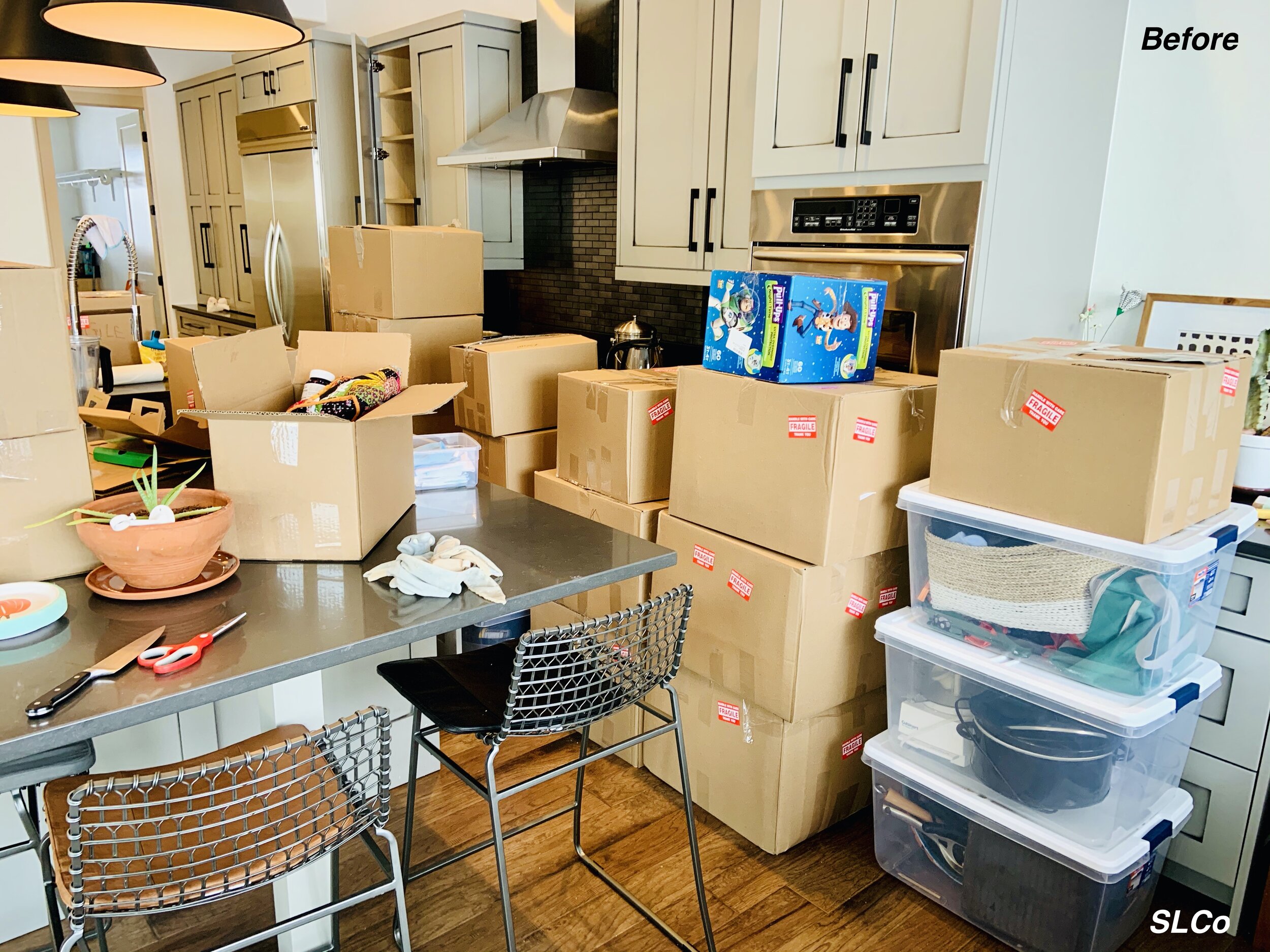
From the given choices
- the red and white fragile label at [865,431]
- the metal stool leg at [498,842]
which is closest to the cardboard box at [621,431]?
the red and white fragile label at [865,431]

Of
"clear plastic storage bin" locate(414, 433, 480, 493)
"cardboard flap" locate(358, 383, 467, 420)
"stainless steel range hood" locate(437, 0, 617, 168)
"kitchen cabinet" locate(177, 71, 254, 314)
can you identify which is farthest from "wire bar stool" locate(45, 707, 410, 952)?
"kitchen cabinet" locate(177, 71, 254, 314)

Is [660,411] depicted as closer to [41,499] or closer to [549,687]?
[549,687]

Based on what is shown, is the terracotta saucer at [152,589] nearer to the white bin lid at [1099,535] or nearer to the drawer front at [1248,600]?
the white bin lid at [1099,535]

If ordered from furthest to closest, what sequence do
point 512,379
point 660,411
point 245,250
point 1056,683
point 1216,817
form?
point 245,250 → point 512,379 → point 660,411 → point 1216,817 → point 1056,683

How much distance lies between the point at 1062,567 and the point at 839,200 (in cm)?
116

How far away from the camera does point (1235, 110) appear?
211cm

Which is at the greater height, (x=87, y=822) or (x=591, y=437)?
(x=591, y=437)

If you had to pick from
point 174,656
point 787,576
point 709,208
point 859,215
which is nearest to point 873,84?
point 859,215

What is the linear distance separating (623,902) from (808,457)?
107 centimetres

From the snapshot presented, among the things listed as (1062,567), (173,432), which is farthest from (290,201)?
(1062,567)

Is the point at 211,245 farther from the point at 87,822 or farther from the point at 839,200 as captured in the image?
the point at 87,822

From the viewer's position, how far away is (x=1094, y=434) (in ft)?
5.12

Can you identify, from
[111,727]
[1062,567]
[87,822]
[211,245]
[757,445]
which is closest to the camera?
[111,727]

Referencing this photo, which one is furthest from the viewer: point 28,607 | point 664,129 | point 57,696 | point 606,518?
point 664,129
